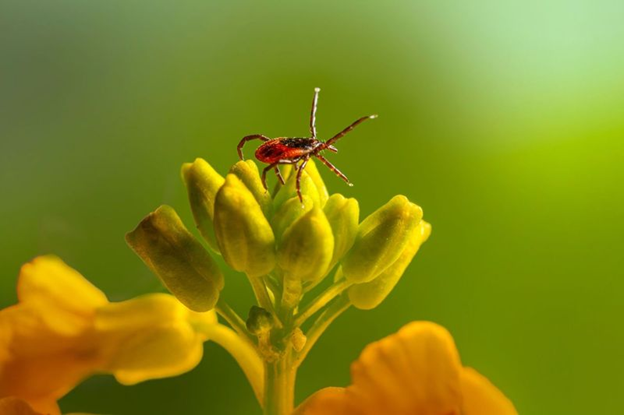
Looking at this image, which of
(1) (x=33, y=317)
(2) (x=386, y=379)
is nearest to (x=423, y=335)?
(2) (x=386, y=379)

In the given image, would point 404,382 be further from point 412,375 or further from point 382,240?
point 382,240

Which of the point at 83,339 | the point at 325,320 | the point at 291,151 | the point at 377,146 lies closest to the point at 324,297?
the point at 325,320

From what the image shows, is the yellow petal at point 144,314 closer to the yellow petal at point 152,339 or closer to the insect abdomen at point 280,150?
the yellow petal at point 152,339

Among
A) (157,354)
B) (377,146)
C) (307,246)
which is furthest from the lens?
(377,146)

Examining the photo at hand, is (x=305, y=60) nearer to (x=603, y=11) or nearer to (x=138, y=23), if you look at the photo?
(x=138, y=23)

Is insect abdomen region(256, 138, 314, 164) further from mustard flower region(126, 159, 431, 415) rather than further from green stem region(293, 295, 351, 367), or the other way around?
green stem region(293, 295, 351, 367)

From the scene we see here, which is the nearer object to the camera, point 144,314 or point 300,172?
point 300,172
